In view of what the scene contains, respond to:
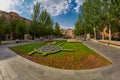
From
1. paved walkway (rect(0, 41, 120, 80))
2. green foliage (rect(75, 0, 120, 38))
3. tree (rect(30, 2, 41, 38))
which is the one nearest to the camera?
paved walkway (rect(0, 41, 120, 80))

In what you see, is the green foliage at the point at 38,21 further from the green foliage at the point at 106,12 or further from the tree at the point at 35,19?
the green foliage at the point at 106,12

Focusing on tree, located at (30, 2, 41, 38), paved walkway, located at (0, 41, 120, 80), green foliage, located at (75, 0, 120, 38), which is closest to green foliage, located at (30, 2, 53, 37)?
tree, located at (30, 2, 41, 38)

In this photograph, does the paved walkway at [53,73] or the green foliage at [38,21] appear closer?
the paved walkway at [53,73]

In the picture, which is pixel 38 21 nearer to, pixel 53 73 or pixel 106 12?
pixel 106 12

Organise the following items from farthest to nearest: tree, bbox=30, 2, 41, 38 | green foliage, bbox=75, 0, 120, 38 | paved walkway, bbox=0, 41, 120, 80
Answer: tree, bbox=30, 2, 41, 38
green foliage, bbox=75, 0, 120, 38
paved walkway, bbox=0, 41, 120, 80

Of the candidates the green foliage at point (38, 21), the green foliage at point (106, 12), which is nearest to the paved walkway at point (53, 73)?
the green foliage at point (106, 12)

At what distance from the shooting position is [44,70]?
9.71m

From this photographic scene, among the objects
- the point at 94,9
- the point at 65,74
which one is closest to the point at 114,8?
the point at 94,9

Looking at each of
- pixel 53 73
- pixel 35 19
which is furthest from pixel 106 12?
pixel 35 19

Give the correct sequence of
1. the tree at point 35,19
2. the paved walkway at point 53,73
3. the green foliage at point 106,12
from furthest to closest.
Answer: the tree at point 35,19 → the green foliage at point 106,12 → the paved walkway at point 53,73

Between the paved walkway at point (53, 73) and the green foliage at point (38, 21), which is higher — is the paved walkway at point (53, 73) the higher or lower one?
the lower one

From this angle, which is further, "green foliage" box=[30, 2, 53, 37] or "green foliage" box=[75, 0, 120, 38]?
"green foliage" box=[30, 2, 53, 37]

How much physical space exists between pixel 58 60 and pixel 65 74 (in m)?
2.65

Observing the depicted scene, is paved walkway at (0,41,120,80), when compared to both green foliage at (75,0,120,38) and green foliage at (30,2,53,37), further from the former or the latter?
green foliage at (30,2,53,37)
